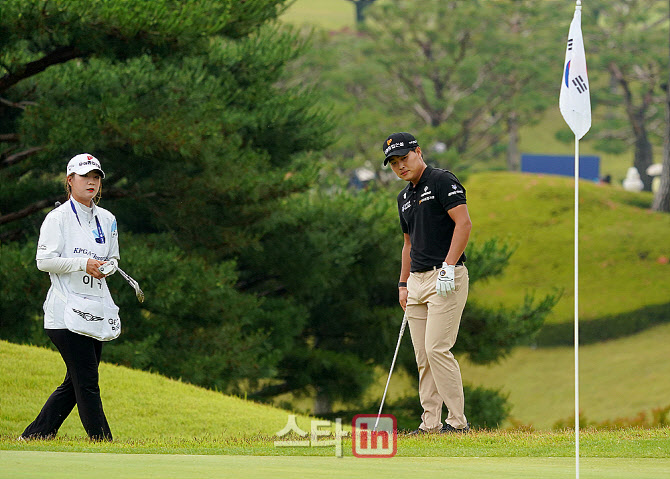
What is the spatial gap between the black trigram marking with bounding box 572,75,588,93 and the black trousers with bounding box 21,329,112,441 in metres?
3.27

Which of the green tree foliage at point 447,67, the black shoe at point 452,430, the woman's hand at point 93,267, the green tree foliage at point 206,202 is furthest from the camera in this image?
the green tree foliage at point 447,67

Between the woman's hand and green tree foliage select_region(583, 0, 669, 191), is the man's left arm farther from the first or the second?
green tree foliage select_region(583, 0, 669, 191)

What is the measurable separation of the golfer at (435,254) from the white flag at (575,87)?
0.81 m

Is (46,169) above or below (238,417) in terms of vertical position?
above

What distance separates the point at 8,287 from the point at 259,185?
463 centimetres

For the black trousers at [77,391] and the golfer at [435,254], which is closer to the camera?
the black trousers at [77,391]

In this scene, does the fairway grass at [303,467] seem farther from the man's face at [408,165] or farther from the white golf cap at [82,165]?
the man's face at [408,165]

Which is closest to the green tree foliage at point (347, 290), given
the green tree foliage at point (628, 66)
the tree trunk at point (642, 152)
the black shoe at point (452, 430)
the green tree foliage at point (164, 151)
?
the green tree foliage at point (164, 151)

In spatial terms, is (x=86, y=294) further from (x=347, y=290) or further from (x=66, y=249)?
(x=347, y=290)

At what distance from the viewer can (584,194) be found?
132 ft

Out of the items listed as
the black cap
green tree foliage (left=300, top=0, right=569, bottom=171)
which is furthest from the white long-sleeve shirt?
green tree foliage (left=300, top=0, right=569, bottom=171)

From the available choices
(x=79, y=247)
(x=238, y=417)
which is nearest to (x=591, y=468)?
(x=79, y=247)

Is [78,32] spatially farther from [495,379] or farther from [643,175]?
[643,175]

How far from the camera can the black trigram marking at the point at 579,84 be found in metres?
6.16
